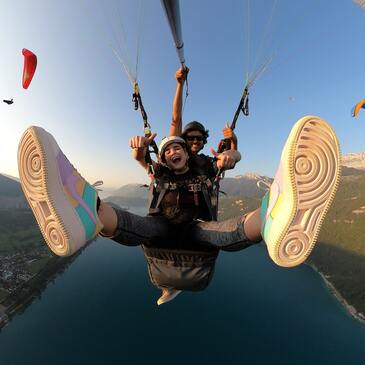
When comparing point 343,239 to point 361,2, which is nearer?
point 361,2

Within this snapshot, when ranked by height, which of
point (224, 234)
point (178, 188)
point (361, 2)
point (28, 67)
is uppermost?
point (361, 2)

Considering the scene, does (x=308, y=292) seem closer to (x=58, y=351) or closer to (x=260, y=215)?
(x=58, y=351)

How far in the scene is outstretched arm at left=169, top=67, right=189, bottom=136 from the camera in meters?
4.47

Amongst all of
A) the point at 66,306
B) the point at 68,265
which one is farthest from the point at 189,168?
the point at 68,265

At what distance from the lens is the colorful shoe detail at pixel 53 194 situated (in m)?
2.30

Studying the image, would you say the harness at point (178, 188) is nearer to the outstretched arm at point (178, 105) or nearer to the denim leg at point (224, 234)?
the denim leg at point (224, 234)

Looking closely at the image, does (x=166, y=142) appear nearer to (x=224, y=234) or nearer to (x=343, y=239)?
(x=224, y=234)

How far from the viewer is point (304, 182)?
216cm

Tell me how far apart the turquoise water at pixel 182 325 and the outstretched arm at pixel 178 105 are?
59170 mm

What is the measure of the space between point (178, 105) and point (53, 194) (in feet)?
9.78

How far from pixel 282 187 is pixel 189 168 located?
181 centimetres

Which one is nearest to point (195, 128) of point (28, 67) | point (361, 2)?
point (361, 2)

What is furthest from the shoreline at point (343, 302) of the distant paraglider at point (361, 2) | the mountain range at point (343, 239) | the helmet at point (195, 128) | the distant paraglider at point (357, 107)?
the helmet at point (195, 128)

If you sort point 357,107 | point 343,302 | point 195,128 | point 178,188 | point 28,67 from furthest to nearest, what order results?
point 343,302, point 357,107, point 28,67, point 195,128, point 178,188
